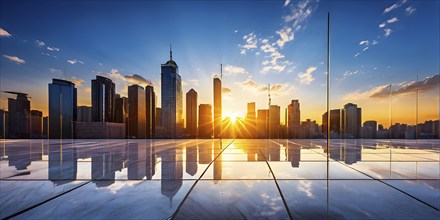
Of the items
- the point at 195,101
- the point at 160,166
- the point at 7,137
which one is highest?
the point at 195,101

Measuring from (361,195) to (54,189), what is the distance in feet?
20.9

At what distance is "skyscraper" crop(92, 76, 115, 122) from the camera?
14950 cm

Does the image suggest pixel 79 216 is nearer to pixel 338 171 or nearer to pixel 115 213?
pixel 115 213

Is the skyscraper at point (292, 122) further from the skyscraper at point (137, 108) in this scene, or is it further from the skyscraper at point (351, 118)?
the skyscraper at point (137, 108)

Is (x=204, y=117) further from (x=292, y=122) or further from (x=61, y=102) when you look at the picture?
(x=292, y=122)

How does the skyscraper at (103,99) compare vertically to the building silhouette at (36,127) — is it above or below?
above

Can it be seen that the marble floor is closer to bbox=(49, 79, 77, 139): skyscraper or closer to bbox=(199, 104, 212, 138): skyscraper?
bbox=(49, 79, 77, 139): skyscraper

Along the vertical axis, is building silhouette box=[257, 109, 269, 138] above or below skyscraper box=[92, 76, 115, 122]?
below

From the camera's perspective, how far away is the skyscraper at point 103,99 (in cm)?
14950

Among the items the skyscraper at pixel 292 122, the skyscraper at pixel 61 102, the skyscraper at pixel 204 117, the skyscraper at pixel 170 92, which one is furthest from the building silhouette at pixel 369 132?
the skyscraper at pixel 170 92

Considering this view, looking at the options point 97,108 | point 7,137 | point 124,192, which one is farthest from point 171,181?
point 97,108

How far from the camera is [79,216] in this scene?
2.84 meters

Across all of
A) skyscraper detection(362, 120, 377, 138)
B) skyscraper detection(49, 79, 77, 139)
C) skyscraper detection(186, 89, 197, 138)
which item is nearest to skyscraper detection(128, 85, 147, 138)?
skyscraper detection(49, 79, 77, 139)

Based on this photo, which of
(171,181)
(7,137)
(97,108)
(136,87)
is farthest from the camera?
(97,108)
